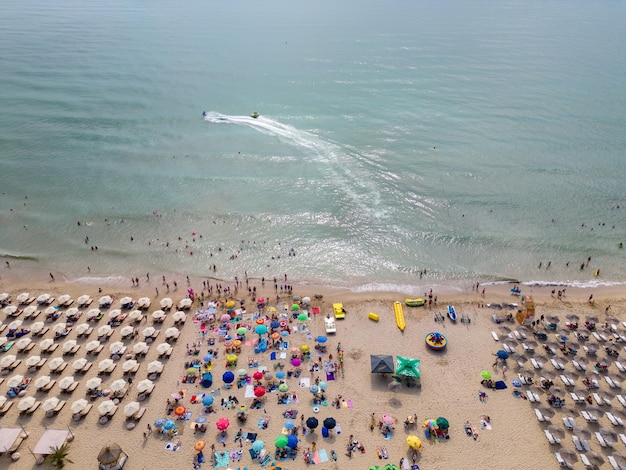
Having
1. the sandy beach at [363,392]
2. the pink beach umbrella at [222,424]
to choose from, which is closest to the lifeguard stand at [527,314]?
the sandy beach at [363,392]

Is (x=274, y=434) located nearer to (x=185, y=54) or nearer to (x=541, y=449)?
(x=541, y=449)

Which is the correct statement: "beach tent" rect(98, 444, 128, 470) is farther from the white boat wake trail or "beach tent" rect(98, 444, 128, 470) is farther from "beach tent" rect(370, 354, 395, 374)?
the white boat wake trail

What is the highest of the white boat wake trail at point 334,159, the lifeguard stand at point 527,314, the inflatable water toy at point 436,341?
the white boat wake trail at point 334,159

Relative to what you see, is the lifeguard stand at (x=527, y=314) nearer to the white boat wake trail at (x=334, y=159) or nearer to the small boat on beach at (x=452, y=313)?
the small boat on beach at (x=452, y=313)

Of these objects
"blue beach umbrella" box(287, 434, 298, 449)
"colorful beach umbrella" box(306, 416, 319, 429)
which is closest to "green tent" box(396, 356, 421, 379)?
"colorful beach umbrella" box(306, 416, 319, 429)

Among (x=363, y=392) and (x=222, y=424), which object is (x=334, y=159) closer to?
(x=363, y=392)

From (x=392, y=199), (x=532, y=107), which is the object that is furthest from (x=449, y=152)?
(x=532, y=107)

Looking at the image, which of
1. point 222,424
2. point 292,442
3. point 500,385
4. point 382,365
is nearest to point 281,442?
point 292,442
